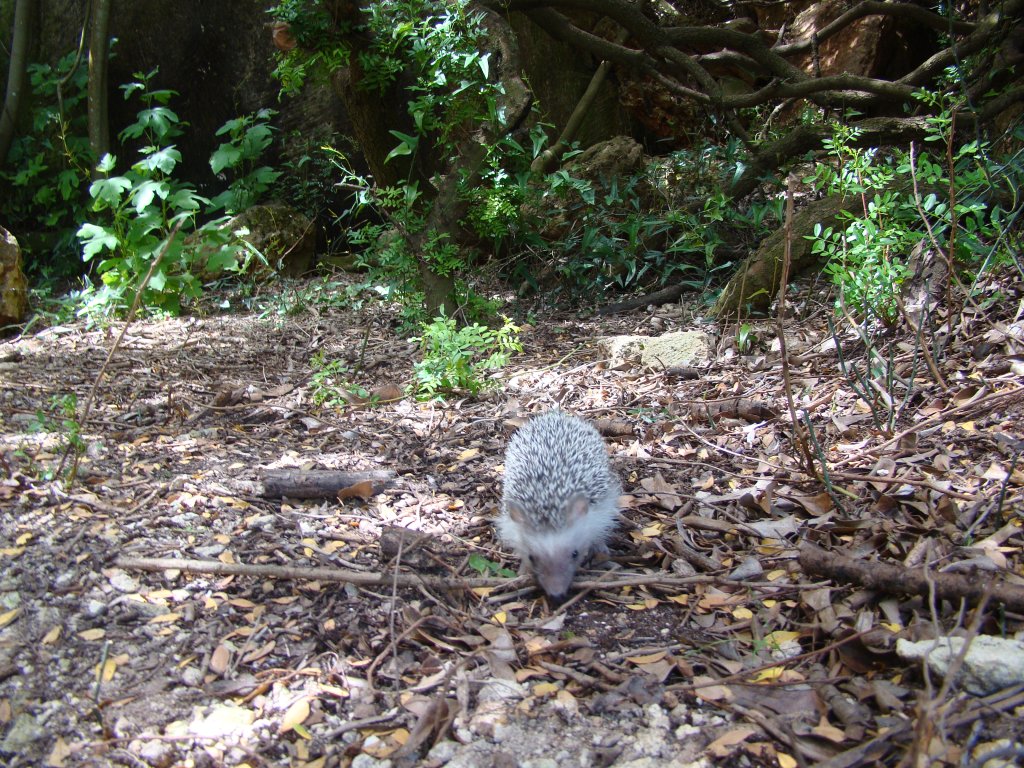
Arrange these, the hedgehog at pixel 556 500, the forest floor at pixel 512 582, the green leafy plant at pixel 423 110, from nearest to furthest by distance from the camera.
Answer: the forest floor at pixel 512 582 < the hedgehog at pixel 556 500 < the green leafy plant at pixel 423 110

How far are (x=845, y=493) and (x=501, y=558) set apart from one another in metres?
1.64

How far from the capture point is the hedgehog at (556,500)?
10.5ft

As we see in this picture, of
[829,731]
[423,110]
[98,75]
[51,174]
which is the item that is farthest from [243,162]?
[829,731]

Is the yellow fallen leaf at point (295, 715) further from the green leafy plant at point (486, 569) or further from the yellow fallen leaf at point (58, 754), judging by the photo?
the green leafy plant at point (486, 569)

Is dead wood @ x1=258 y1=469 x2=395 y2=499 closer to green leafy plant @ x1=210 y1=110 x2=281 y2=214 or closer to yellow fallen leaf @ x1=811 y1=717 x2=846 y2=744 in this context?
yellow fallen leaf @ x1=811 y1=717 x2=846 y2=744

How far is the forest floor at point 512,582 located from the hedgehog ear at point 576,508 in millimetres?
266

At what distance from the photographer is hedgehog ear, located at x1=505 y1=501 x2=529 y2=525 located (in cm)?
339

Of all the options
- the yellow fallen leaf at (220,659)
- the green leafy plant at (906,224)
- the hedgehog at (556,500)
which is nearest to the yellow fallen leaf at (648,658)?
the hedgehog at (556,500)

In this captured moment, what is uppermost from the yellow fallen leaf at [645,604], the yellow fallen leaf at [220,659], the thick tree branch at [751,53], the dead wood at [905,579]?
the thick tree branch at [751,53]

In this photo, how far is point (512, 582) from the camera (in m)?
3.19

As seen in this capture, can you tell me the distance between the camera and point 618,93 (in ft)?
31.2

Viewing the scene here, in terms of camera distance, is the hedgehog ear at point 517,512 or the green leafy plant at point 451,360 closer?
the hedgehog ear at point 517,512

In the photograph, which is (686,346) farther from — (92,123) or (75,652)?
(92,123)

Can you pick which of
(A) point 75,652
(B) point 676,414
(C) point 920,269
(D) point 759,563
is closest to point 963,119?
(C) point 920,269
